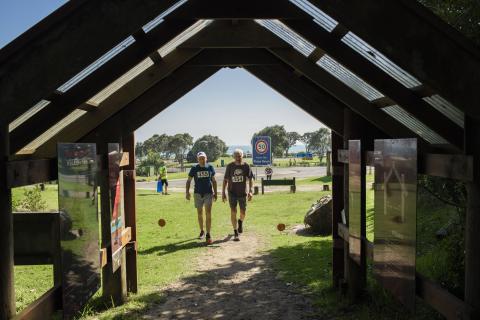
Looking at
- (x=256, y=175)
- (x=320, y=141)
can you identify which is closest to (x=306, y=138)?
(x=320, y=141)

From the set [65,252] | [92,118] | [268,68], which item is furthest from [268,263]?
[65,252]

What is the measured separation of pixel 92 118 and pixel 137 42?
188 cm

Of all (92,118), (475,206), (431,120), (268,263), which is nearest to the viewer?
(475,206)

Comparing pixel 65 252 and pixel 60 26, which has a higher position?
pixel 60 26

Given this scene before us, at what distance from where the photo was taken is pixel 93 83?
169 inches

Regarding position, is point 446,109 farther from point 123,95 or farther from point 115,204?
point 115,204

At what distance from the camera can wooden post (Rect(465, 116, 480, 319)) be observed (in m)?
2.94

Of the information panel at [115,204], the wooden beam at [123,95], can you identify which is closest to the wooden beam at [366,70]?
the wooden beam at [123,95]

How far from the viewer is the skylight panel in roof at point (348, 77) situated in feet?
16.7

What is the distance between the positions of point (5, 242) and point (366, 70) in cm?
323

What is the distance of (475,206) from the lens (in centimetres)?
297

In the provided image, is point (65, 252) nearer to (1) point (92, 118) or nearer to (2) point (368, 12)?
(1) point (92, 118)

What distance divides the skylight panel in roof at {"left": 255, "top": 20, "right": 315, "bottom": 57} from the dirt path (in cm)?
326

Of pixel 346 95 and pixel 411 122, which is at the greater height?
pixel 346 95
